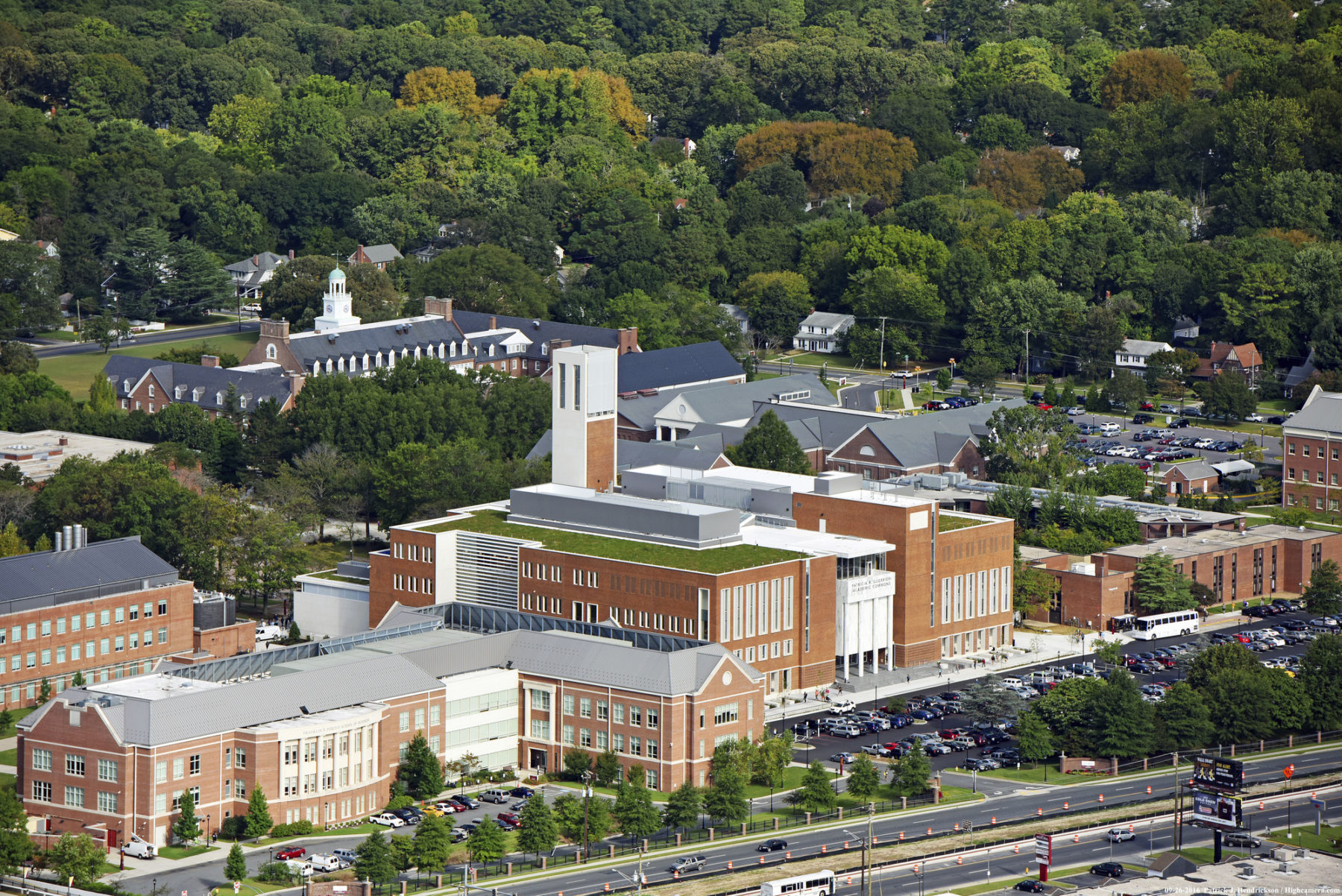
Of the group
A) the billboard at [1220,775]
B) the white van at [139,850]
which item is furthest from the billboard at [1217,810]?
the white van at [139,850]

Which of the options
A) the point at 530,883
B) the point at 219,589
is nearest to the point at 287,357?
the point at 219,589

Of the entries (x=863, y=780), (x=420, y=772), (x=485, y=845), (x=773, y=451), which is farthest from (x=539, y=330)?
(x=485, y=845)

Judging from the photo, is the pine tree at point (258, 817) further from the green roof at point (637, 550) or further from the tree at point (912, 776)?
the tree at point (912, 776)

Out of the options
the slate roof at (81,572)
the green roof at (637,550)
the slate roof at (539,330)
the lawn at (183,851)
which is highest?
→ the slate roof at (539,330)

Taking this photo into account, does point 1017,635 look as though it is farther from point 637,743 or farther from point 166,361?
point 166,361

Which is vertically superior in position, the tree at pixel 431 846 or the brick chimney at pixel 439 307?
the brick chimney at pixel 439 307

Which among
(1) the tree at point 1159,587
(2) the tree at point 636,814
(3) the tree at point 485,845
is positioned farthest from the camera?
(1) the tree at point 1159,587

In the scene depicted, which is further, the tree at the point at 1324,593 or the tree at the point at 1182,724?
the tree at the point at 1324,593
